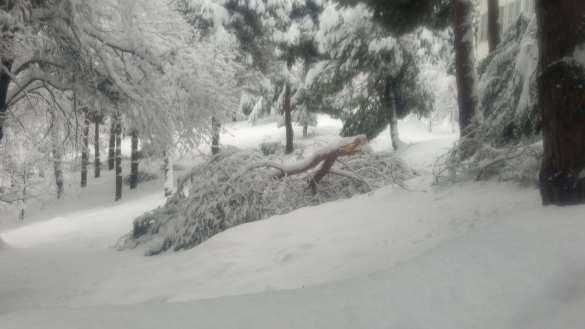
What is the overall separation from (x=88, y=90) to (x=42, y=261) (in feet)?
17.0

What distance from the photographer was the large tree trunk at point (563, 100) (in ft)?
12.7

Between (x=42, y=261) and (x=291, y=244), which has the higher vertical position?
(x=291, y=244)

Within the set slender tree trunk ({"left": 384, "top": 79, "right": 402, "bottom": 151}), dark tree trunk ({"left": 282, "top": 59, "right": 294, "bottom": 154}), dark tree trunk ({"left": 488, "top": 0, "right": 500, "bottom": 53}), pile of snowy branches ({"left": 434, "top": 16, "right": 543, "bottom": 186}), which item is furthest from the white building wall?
pile of snowy branches ({"left": 434, "top": 16, "right": 543, "bottom": 186})

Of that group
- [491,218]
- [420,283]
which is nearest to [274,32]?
[491,218]

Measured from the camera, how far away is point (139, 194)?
25.7 meters

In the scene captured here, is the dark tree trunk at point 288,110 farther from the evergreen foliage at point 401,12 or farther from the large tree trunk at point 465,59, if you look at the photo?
the large tree trunk at point 465,59

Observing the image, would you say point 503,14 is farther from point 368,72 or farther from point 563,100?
point 563,100

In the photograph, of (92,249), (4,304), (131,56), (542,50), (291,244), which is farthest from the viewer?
(92,249)

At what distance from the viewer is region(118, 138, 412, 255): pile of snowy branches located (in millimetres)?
9195

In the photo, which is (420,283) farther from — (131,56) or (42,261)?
(42,261)

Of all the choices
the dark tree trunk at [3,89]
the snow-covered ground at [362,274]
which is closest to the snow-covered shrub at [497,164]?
the snow-covered ground at [362,274]

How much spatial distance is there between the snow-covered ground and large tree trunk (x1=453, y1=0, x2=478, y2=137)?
140 centimetres

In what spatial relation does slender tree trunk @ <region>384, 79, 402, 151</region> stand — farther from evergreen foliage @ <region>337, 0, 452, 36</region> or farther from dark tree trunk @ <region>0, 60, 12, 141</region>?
dark tree trunk @ <region>0, 60, 12, 141</region>

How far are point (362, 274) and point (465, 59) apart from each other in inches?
219
